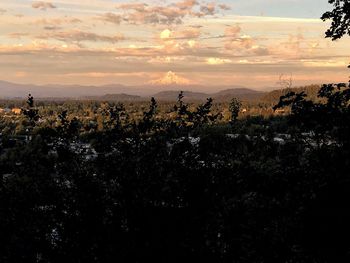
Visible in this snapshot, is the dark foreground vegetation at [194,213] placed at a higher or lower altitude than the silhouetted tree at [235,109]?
lower

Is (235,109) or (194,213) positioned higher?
(235,109)

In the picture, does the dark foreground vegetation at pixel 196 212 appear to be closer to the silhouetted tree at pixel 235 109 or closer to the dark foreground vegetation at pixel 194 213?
the dark foreground vegetation at pixel 194 213

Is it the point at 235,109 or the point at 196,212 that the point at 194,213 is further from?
the point at 235,109

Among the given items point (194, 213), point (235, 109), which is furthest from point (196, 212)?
point (235, 109)

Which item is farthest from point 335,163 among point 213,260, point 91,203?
point 91,203

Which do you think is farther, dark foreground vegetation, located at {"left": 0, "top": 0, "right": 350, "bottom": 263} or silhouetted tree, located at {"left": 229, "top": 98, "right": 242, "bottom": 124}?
silhouetted tree, located at {"left": 229, "top": 98, "right": 242, "bottom": 124}

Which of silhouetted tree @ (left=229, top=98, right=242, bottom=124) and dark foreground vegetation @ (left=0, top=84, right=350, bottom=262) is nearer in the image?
dark foreground vegetation @ (left=0, top=84, right=350, bottom=262)

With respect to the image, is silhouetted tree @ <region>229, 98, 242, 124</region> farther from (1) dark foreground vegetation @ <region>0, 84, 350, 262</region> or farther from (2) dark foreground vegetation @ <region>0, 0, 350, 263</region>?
(1) dark foreground vegetation @ <region>0, 84, 350, 262</region>

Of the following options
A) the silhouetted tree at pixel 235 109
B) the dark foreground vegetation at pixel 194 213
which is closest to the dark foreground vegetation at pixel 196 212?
the dark foreground vegetation at pixel 194 213

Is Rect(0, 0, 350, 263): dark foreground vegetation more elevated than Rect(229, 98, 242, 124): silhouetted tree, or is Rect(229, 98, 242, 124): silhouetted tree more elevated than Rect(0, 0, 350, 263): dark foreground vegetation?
Rect(229, 98, 242, 124): silhouetted tree

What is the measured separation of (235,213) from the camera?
45.2 feet

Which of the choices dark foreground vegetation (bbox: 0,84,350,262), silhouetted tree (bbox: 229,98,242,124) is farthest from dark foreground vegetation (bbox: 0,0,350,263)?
silhouetted tree (bbox: 229,98,242,124)

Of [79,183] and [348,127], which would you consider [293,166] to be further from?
[79,183]

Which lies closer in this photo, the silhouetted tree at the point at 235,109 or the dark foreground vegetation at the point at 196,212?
the dark foreground vegetation at the point at 196,212
